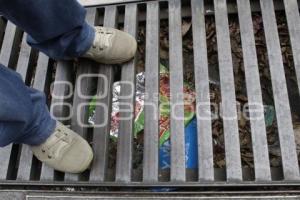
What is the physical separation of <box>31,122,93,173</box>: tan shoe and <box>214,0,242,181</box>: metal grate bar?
1.51 ft

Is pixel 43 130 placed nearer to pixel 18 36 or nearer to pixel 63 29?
pixel 63 29

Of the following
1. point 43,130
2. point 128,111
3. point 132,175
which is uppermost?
point 128,111

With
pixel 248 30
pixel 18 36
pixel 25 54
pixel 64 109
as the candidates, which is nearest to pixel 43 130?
pixel 64 109

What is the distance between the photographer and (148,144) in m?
1.24

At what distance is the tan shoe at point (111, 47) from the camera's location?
130 cm

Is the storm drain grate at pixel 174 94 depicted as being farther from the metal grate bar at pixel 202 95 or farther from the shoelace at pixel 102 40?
the shoelace at pixel 102 40

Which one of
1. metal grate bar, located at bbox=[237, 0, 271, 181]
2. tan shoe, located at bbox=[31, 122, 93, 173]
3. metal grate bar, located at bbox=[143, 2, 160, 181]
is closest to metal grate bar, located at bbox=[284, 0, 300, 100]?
metal grate bar, located at bbox=[237, 0, 271, 181]

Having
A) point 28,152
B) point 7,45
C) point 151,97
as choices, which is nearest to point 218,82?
point 151,97

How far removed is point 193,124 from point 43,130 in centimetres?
52

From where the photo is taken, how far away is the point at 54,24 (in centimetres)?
112

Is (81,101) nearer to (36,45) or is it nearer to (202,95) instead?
(36,45)

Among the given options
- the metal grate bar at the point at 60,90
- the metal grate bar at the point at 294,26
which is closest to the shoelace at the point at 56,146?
the metal grate bar at the point at 60,90

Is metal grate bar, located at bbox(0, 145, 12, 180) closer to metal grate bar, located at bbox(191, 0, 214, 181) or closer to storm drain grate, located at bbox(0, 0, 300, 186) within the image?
storm drain grate, located at bbox(0, 0, 300, 186)

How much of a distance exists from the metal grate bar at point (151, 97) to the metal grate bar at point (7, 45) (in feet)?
1.82
